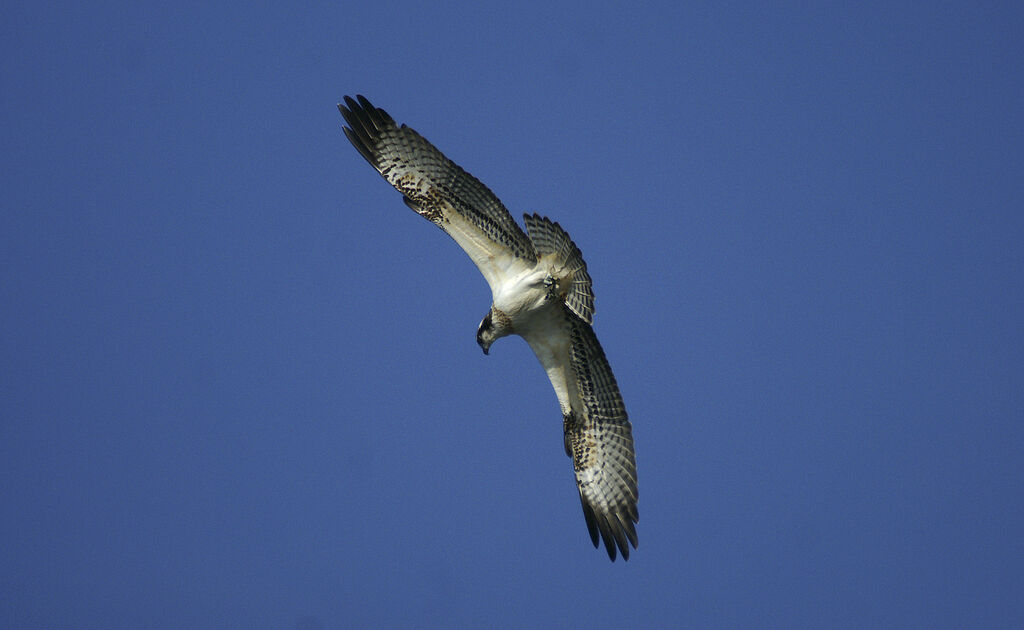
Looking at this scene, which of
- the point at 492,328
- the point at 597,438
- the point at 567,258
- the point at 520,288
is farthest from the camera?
the point at 597,438

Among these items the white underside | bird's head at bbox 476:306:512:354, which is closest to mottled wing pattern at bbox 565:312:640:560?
the white underside

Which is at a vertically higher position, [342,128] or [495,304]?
[342,128]

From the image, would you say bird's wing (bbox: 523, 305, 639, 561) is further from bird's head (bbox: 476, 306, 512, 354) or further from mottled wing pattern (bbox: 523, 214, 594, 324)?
mottled wing pattern (bbox: 523, 214, 594, 324)

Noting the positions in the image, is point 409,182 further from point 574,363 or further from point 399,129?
point 574,363

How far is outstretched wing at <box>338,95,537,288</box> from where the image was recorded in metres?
9.49

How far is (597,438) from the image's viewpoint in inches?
407

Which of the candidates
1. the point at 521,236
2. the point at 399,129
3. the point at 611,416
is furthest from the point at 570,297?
the point at 399,129

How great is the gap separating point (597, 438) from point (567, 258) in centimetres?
190

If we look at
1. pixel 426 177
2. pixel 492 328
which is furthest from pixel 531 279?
pixel 426 177

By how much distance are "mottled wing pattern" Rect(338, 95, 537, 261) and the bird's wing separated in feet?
3.47

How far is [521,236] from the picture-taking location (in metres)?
9.50

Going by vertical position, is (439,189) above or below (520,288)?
above

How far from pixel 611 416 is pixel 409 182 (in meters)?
2.78

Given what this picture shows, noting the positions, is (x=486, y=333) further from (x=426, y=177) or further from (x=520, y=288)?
(x=426, y=177)
